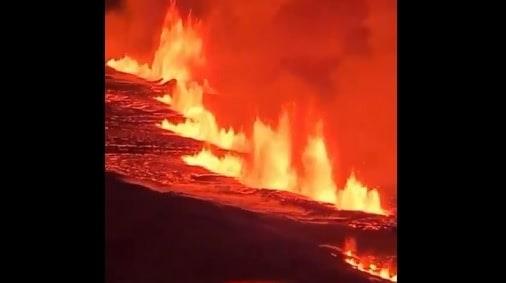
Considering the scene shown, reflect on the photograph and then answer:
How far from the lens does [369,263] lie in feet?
9.29

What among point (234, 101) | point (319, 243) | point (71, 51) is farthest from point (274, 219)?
point (71, 51)

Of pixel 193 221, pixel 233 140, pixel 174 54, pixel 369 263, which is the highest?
pixel 174 54

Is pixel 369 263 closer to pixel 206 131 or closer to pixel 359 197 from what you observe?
pixel 359 197

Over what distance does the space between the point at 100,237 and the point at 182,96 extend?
20.5 inches

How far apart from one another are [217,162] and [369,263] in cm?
59

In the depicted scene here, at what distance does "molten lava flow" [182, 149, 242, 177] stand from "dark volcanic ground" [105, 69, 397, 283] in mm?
23

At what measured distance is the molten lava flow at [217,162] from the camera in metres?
2.86

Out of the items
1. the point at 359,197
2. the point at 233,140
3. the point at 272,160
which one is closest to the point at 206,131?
the point at 233,140

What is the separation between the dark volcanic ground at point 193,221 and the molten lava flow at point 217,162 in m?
0.02

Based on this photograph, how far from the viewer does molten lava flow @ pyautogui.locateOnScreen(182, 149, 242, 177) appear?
2.86m

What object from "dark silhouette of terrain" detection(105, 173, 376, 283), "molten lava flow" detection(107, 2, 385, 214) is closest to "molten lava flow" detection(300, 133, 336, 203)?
"molten lava flow" detection(107, 2, 385, 214)

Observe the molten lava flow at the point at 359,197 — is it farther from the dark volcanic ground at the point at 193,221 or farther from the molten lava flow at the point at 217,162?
the molten lava flow at the point at 217,162

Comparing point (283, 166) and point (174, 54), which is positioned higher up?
point (174, 54)

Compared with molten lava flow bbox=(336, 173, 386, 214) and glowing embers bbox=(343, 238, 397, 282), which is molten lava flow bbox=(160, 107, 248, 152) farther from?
glowing embers bbox=(343, 238, 397, 282)
